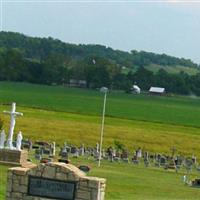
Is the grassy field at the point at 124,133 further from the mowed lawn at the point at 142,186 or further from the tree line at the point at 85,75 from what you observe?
the tree line at the point at 85,75

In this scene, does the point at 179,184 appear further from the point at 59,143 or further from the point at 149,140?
the point at 149,140

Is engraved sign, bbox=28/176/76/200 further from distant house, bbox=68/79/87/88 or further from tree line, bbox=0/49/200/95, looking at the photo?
distant house, bbox=68/79/87/88

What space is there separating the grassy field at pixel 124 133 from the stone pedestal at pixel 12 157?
1644mm

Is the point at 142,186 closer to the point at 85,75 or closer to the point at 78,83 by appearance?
the point at 85,75

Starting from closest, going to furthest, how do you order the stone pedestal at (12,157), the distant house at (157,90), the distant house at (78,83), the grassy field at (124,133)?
the grassy field at (124,133) → the stone pedestal at (12,157) → the distant house at (78,83) → the distant house at (157,90)

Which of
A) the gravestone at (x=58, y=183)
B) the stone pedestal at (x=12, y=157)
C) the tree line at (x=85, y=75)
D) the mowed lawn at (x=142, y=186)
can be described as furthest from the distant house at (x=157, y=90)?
the gravestone at (x=58, y=183)

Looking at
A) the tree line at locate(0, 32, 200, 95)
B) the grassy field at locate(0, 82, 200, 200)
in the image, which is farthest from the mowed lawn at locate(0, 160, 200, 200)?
the tree line at locate(0, 32, 200, 95)

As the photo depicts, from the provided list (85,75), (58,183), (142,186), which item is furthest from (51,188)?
(85,75)

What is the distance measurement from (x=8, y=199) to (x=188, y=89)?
6570 inches

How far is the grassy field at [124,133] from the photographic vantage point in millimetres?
28203

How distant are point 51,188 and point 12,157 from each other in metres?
15.5

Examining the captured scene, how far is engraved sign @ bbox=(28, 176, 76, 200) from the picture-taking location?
1692 centimetres

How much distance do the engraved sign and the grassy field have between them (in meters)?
3.85

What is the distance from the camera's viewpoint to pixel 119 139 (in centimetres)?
6078
